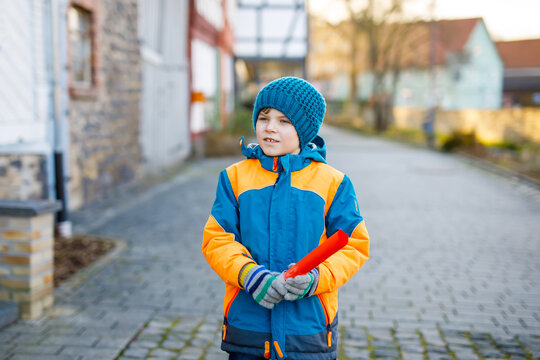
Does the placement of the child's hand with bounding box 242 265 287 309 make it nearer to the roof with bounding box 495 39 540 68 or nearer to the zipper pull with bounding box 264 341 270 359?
the zipper pull with bounding box 264 341 270 359

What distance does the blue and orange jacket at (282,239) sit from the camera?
7.07 ft

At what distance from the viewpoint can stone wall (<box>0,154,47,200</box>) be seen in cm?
600

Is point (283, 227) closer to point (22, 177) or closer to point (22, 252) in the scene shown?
point (22, 252)

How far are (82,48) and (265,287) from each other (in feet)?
24.1

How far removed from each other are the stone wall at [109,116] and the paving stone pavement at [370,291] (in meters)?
0.55

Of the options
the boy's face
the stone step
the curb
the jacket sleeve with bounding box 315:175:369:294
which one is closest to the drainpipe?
the stone step

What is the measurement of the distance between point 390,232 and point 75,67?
4.94m

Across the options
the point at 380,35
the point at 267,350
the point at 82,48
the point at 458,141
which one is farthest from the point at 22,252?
the point at 380,35

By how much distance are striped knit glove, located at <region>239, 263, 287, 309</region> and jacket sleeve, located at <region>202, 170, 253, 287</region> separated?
0.09 metres

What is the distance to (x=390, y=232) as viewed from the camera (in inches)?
277

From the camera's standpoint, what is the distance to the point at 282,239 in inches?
85.2

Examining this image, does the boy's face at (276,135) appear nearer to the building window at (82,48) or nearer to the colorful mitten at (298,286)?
the colorful mitten at (298,286)

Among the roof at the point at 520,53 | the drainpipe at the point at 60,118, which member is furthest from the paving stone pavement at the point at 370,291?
the roof at the point at 520,53

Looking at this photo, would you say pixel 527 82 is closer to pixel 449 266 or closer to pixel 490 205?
pixel 490 205
